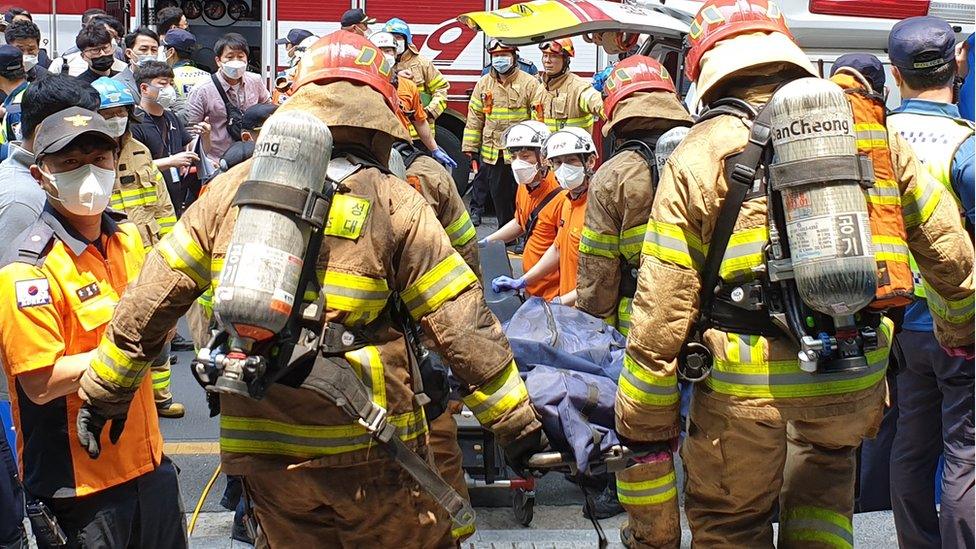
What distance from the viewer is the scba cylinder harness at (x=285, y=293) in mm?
2818

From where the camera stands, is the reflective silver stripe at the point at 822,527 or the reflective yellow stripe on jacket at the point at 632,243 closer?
the reflective silver stripe at the point at 822,527

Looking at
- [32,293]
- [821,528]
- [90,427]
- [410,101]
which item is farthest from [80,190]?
[410,101]

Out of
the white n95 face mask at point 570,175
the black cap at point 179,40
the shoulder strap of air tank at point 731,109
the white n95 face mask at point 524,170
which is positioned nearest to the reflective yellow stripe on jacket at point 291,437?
the shoulder strap of air tank at point 731,109

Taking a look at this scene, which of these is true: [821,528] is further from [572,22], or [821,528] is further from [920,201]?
[572,22]

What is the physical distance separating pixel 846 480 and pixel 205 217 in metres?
2.06

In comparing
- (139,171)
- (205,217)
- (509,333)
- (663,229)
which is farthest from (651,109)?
(139,171)

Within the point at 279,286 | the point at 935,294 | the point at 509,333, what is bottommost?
the point at 509,333

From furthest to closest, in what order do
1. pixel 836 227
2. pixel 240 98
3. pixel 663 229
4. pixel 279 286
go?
1. pixel 240 98
2. pixel 663 229
3. pixel 836 227
4. pixel 279 286

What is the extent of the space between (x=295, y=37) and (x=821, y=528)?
1000 cm

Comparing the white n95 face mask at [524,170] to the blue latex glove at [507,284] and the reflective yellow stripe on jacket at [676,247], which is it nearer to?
the blue latex glove at [507,284]

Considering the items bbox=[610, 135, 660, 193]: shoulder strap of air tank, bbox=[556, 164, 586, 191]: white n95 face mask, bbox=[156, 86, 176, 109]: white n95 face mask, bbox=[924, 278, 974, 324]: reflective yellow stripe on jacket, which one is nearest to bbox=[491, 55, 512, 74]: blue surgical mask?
bbox=[156, 86, 176, 109]: white n95 face mask

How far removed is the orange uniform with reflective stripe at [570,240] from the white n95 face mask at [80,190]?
2.93m

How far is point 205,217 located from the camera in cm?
317

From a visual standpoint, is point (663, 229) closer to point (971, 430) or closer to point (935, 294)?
point (935, 294)
